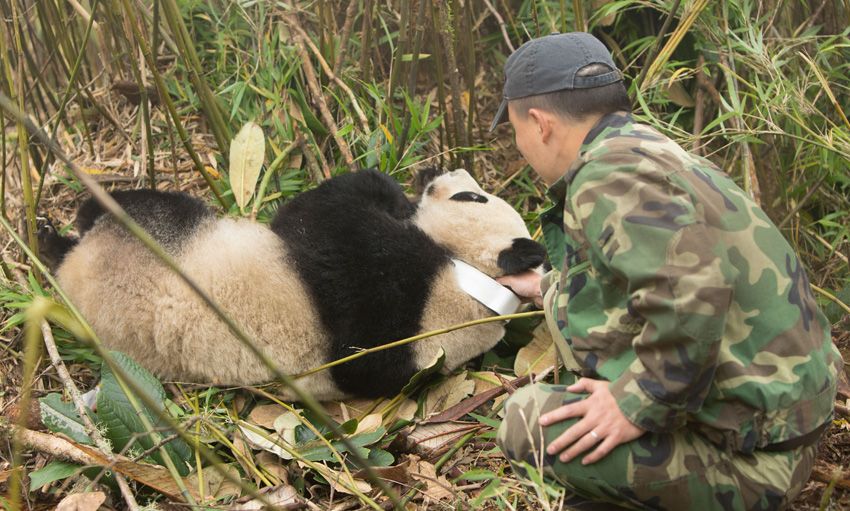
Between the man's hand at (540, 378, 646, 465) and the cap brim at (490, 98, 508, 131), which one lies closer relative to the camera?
the man's hand at (540, 378, 646, 465)

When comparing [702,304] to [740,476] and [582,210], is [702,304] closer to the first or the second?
Result: [582,210]

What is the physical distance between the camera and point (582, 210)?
1.69m

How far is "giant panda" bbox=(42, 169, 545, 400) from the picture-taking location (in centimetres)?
259

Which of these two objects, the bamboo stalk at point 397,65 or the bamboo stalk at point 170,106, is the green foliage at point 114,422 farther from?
the bamboo stalk at point 397,65

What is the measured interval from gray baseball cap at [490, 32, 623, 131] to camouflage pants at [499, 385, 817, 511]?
90cm

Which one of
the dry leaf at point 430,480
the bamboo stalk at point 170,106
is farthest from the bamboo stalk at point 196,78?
the dry leaf at point 430,480

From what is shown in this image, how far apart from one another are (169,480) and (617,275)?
1.51 meters

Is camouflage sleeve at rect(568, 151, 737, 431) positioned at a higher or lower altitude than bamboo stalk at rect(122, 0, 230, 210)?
lower

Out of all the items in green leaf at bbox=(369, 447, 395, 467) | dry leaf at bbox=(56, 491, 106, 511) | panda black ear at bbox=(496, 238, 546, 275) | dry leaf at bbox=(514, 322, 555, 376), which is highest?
dry leaf at bbox=(56, 491, 106, 511)

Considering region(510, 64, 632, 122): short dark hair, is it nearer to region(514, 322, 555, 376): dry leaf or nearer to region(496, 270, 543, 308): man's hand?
region(496, 270, 543, 308): man's hand

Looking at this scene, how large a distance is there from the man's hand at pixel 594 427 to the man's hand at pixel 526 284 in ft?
3.63

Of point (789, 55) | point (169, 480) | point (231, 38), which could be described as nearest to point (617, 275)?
point (169, 480)

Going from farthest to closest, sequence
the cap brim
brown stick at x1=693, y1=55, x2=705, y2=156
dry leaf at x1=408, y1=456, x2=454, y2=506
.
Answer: brown stick at x1=693, y1=55, x2=705, y2=156
the cap brim
dry leaf at x1=408, y1=456, x2=454, y2=506

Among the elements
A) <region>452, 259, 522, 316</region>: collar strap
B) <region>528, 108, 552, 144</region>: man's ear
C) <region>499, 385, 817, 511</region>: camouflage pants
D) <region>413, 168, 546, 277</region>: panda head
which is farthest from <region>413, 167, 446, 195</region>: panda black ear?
<region>499, 385, 817, 511</region>: camouflage pants
